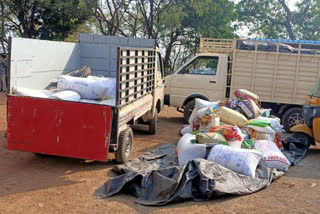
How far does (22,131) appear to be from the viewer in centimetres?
504

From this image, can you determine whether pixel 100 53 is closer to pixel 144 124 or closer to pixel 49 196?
pixel 144 124

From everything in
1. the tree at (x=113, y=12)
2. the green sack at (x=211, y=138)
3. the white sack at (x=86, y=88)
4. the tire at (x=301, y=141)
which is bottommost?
the tire at (x=301, y=141)

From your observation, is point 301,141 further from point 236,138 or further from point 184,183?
point 184,183

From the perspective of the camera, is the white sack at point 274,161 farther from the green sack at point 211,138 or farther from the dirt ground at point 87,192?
the green sack at point 211,138

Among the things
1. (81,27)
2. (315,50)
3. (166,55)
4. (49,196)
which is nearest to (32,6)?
(81,27)

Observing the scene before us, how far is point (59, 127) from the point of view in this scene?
16.4ft

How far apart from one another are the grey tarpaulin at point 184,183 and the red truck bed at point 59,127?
578 millimetres

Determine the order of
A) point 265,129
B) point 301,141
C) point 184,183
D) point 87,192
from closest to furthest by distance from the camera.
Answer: point 184,183
point 87,192
point 265,129
point 301,141

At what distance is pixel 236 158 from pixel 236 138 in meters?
0.69

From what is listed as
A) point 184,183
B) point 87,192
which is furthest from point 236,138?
point 87,192

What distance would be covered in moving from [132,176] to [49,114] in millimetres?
1448

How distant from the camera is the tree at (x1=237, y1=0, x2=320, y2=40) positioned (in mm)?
20062

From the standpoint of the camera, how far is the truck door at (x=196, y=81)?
9.26 m

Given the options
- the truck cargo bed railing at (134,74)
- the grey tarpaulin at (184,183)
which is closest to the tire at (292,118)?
the truck cargo bed railing at (134,74)
